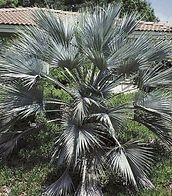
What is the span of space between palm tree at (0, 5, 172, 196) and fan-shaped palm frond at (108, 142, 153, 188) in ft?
0.05

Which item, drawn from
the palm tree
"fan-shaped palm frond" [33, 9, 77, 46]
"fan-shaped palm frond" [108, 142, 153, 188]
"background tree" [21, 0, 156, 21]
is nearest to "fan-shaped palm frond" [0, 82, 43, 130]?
the palm tree

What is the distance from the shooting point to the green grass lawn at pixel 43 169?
295 inches

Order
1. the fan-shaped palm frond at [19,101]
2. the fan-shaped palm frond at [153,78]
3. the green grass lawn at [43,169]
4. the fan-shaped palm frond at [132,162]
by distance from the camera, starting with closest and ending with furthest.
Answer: the fan-shaped palm frond at [132,162] < the green grass lawn at [43,169] < the fan-shaped palm frond at [19,101] < the fan-shaped palm frond at [153,78]

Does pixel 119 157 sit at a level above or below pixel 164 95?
below

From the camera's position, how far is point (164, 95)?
769 cm

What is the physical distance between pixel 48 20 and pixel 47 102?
1457 millimetres

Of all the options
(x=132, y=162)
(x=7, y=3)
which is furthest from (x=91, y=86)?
(x=7, y=3)

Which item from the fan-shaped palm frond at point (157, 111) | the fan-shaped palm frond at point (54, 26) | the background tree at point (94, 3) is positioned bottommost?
the fan-shaped palm frond at point (157, 111)

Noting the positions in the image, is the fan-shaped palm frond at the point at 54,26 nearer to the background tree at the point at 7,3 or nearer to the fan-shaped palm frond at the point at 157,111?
the fan-shaped palm frond at the point at 157,111

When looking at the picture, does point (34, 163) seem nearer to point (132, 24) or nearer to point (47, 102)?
point (47, 102)

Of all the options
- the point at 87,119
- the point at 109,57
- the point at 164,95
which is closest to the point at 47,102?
the point at 87,119

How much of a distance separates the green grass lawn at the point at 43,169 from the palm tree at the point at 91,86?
286 mm

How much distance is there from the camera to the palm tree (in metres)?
7.17

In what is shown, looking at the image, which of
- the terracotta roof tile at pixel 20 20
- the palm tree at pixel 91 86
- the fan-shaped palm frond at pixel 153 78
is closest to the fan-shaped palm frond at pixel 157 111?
the palm tree at pixel 91 86
